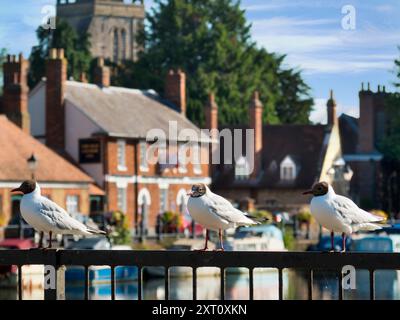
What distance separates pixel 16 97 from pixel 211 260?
5811cm

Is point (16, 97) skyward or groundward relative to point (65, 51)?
groundward

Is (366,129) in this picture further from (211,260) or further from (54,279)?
(211,260)

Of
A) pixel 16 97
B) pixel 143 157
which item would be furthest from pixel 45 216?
pixel 143 157

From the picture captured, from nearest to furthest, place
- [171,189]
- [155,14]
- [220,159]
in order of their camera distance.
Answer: [171,189], [220,159], [155,14]

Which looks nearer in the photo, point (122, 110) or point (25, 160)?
point (25, 160)

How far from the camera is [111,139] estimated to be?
73312mm

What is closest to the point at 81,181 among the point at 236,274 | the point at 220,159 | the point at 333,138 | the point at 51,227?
the point at 236,274

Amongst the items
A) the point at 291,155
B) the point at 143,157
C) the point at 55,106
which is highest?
the point at 55,106

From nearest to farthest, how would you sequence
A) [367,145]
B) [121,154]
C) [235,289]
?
[235,289], [121,154], [367,145]

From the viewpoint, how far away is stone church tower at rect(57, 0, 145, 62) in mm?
178875

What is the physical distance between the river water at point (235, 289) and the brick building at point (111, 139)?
10440 millimetres
